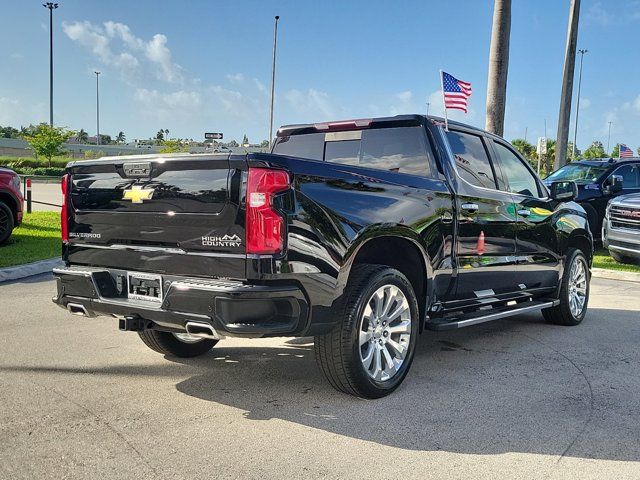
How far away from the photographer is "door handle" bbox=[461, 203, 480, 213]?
16.6ft

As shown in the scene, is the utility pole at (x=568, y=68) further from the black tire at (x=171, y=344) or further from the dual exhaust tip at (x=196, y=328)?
the dual exhaust tip at (x=196, y=328)

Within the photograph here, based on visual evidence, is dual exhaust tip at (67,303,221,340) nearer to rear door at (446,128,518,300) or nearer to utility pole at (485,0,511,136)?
rear door at (446,128,518,300)

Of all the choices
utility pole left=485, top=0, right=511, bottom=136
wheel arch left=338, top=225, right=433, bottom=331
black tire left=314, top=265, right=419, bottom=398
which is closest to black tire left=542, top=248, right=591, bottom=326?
wheel arch left=338, top=225, right=433, bottom=331

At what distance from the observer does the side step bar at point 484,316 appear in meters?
4.78

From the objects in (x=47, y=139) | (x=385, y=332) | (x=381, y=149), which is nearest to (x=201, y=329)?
(x=385, y=332)

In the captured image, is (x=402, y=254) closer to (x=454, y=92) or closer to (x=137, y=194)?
(x=137, y=194)

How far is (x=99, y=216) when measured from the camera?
422 centimetres

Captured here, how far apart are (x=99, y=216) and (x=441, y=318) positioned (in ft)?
8.68

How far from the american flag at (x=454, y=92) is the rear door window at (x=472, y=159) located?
5.79ft

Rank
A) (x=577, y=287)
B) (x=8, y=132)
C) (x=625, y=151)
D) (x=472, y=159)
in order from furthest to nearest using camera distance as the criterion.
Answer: (x=8, y=132) → (x=625, y=151) → (x=577, y=287) → (x=472, y=159)

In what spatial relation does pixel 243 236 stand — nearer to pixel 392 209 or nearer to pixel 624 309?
pixel 392 209

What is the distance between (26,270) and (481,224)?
21.7ft

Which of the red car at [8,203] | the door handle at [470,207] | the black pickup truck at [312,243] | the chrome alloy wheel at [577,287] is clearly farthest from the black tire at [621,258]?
the red car at [8,203]

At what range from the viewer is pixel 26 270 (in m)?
8.95
